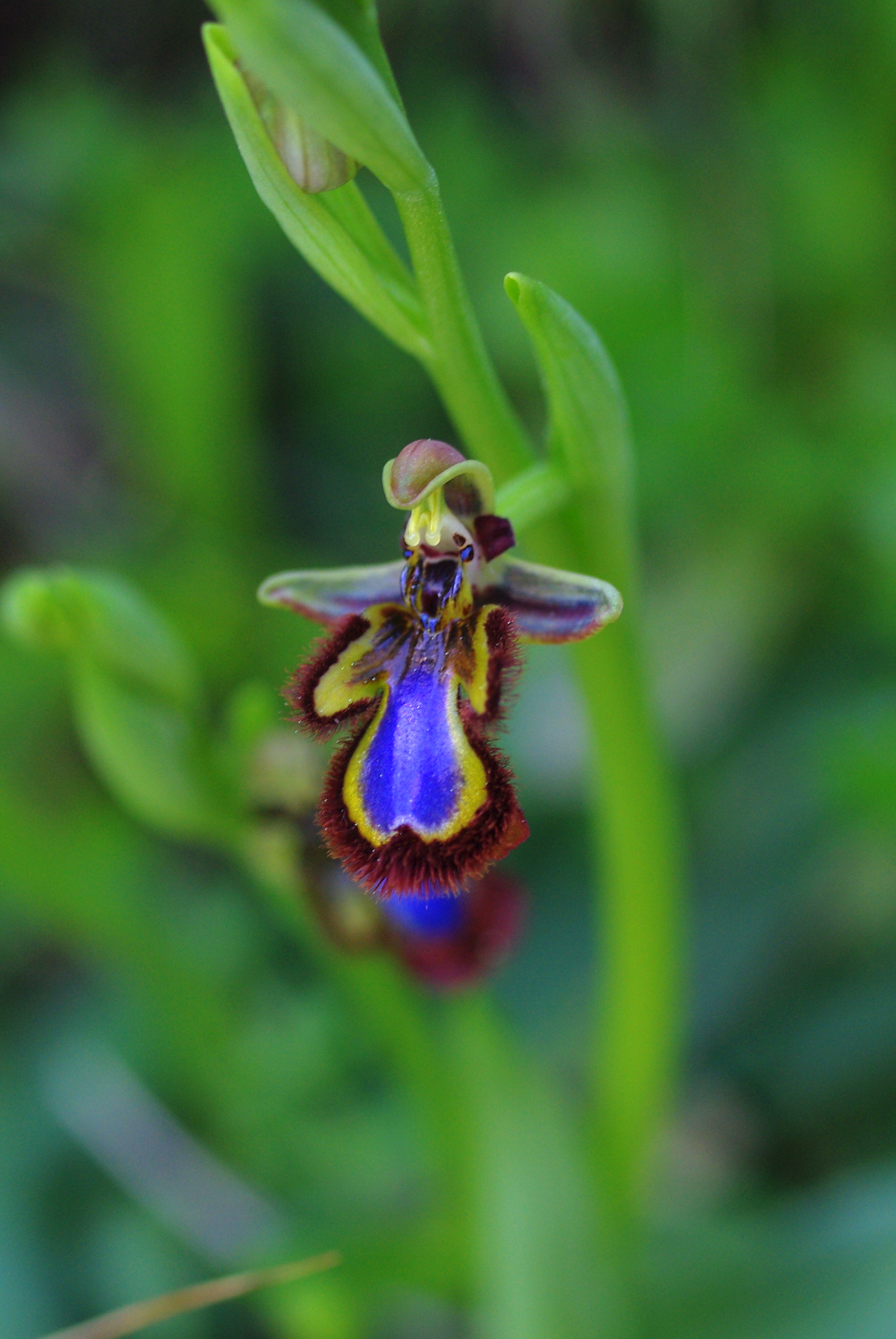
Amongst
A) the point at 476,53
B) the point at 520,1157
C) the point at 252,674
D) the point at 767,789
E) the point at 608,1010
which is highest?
the point at 476,53

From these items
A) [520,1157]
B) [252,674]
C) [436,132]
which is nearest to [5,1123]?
[252,674]

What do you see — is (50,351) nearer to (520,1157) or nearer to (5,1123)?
(5,1123)

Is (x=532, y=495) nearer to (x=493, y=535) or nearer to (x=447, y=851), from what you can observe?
(x=493, y=535)

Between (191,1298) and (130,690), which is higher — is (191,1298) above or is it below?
below

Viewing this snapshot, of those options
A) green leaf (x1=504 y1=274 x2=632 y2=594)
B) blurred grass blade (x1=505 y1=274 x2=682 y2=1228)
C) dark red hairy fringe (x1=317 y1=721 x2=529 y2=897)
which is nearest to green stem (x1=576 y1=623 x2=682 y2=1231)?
blurred grass blade (x1=505 y1=274 x2=682 y2=1228)

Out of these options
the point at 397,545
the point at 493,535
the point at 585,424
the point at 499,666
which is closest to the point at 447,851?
the point at 499,666

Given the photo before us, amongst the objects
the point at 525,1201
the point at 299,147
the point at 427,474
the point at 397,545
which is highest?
the point at 397,545

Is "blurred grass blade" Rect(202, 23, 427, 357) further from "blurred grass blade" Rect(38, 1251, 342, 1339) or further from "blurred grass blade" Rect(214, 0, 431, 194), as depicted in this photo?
"blurred grass blade" Rect(38, 1251, 342, 1339)
